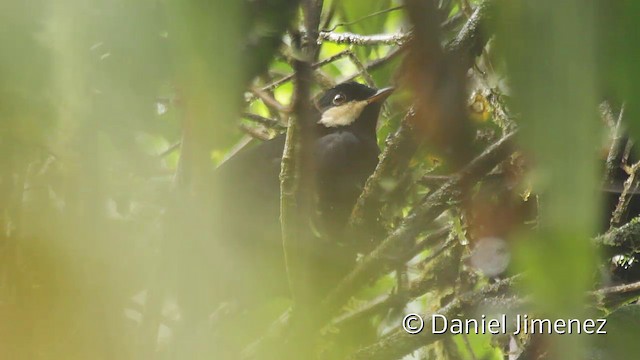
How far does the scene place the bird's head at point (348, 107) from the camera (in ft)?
6.61

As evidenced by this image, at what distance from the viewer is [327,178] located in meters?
1.74

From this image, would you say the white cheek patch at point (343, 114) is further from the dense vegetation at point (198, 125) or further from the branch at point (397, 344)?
the dense vegetation at point (198, 125)

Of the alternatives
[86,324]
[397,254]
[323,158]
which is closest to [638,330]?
[397,254]

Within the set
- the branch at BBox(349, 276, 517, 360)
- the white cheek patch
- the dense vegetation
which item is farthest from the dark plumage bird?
the dense vegetation

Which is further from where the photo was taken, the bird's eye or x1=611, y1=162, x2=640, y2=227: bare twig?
the bird's eye

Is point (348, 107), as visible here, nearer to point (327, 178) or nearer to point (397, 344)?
point (327, 178)

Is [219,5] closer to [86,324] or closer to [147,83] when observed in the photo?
[147,83]

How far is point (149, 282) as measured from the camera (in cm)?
46

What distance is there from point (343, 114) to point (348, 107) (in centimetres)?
3

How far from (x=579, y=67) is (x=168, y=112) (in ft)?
0.56

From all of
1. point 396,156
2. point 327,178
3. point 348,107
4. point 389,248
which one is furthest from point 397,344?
point 348,107

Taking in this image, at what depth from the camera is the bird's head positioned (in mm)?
2016


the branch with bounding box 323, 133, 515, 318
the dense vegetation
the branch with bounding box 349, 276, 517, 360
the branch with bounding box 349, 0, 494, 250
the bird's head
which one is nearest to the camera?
the dense vegetation

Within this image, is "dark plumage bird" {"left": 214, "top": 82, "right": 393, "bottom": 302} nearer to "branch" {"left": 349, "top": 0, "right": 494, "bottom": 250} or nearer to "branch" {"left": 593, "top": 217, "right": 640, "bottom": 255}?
"branch" {"left": 349, "top": 0, "right": 494, "bottom": 250}
